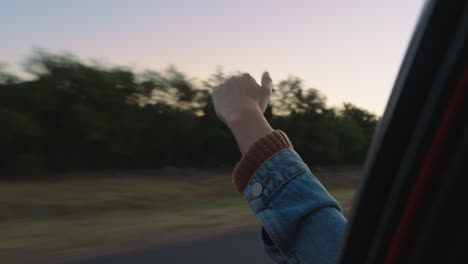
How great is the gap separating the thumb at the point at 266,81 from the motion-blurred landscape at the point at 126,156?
4623 millimetres

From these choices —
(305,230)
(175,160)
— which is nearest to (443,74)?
(305,230)

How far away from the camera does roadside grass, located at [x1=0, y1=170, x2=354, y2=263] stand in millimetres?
6219

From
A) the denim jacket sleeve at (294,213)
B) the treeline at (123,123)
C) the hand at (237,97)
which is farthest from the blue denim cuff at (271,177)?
the treeline at (123,123)

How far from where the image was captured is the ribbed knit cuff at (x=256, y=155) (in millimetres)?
1073

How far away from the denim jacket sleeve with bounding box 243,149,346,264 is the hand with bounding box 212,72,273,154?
0.12 m

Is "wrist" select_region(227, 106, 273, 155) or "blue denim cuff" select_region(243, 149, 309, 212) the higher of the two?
"wrist" select_region(227, 106, 273, 155)

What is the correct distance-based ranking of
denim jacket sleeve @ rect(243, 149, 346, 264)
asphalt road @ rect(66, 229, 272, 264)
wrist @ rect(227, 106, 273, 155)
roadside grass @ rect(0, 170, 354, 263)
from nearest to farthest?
1. denim jacket sleeve @ rect(243, 149, 346, 264)
2. wrist @ rect(227, 106, 273, 155)
3. asphalt road @ rect(66, 229, 272, 264)
4. roadside grass @ rect(0, 170, 354, 263)

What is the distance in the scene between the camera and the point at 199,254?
18.1 feet

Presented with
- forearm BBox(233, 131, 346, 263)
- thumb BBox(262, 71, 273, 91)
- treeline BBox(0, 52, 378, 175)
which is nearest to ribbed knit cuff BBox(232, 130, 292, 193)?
forearm BBox(233, 131, 346, 263)

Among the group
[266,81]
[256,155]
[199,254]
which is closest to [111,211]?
[199,254]

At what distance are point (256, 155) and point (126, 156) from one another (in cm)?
1458

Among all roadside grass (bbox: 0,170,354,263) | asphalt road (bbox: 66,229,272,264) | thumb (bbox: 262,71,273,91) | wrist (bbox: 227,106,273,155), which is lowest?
roadside grass (bbox: 0,170,354,263)

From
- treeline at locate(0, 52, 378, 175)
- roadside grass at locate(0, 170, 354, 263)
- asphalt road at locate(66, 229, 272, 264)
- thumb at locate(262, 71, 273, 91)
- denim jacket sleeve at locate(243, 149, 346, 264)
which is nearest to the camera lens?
denim jacket sleeve at locate(243, 149, 346, 264)

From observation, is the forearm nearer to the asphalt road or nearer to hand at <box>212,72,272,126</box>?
hand at <box>212,72,272,126</box>
